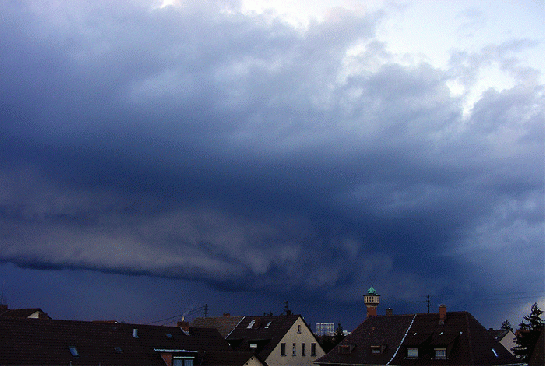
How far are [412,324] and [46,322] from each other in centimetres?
5008

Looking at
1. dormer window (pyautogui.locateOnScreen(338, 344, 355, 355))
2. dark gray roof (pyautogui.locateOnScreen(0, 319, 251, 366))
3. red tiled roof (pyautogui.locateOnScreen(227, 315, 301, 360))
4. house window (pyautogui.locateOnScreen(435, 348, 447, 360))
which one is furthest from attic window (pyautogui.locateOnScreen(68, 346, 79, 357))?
house window (pyautogui.locateOnScreen(435, 348, 447, 360))

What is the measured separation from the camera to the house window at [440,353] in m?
72.2

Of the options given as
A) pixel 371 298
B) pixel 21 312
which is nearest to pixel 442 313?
pixel 371 298

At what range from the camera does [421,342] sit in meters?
76.0

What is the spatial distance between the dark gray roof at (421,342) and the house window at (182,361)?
77.7ft

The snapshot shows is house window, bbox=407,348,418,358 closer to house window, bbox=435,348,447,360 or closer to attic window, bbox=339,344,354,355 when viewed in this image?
house window, bbox=435,348,447,360

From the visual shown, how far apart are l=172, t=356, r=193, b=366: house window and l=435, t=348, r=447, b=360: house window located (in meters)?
31.5

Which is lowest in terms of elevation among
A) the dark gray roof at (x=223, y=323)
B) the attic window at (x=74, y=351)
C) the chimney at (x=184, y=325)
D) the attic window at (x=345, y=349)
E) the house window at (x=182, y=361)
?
the house window at (x=182, y=361)

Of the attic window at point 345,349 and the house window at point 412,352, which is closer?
the house window at point 412,352

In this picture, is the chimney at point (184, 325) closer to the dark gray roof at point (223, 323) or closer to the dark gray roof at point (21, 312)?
the dark gray roof at point (223, 323)

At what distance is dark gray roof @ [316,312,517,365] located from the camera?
236 ft

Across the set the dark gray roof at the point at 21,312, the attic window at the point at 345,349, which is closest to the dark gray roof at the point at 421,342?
the attic window at the point at 345,349

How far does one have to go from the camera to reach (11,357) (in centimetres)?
5284

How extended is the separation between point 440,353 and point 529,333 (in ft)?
68.2
